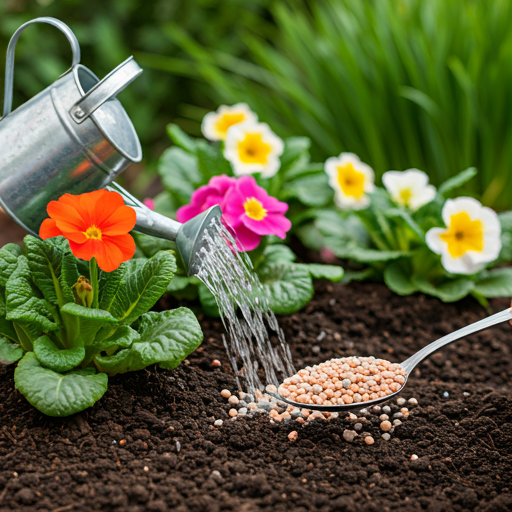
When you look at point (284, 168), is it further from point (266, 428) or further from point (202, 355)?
point (266, 428)

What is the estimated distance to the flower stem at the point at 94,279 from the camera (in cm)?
158

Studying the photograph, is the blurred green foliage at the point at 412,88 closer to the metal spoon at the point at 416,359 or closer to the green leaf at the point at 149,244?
the green leaf at the point at 149,244

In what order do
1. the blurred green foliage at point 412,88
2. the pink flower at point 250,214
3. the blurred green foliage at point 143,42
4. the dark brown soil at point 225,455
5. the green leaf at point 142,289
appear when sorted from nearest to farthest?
the dark brown soil at point 225,455, the green leaf at point 142,289, the pink flower at point 250,214, the blurred green foliage at point 412,88, the blurred green foliage at point 143,42

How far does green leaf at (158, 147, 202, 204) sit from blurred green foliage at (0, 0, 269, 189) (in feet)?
7.28

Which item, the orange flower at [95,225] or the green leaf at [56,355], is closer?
the orange flower at [95,225]

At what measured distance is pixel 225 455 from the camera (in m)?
1.52

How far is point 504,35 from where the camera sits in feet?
10.2

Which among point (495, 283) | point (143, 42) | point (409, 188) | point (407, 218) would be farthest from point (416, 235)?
point (143, 42)

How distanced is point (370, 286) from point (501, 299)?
1.96 feet

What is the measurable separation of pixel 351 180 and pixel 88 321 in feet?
5.14

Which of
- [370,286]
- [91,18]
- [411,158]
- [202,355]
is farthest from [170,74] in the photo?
[202,355]

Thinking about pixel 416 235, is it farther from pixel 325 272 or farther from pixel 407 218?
pixel 325 272

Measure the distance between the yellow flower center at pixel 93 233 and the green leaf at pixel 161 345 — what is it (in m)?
0.32

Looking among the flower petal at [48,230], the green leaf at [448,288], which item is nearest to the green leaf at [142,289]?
the flower petal at [48,230]
